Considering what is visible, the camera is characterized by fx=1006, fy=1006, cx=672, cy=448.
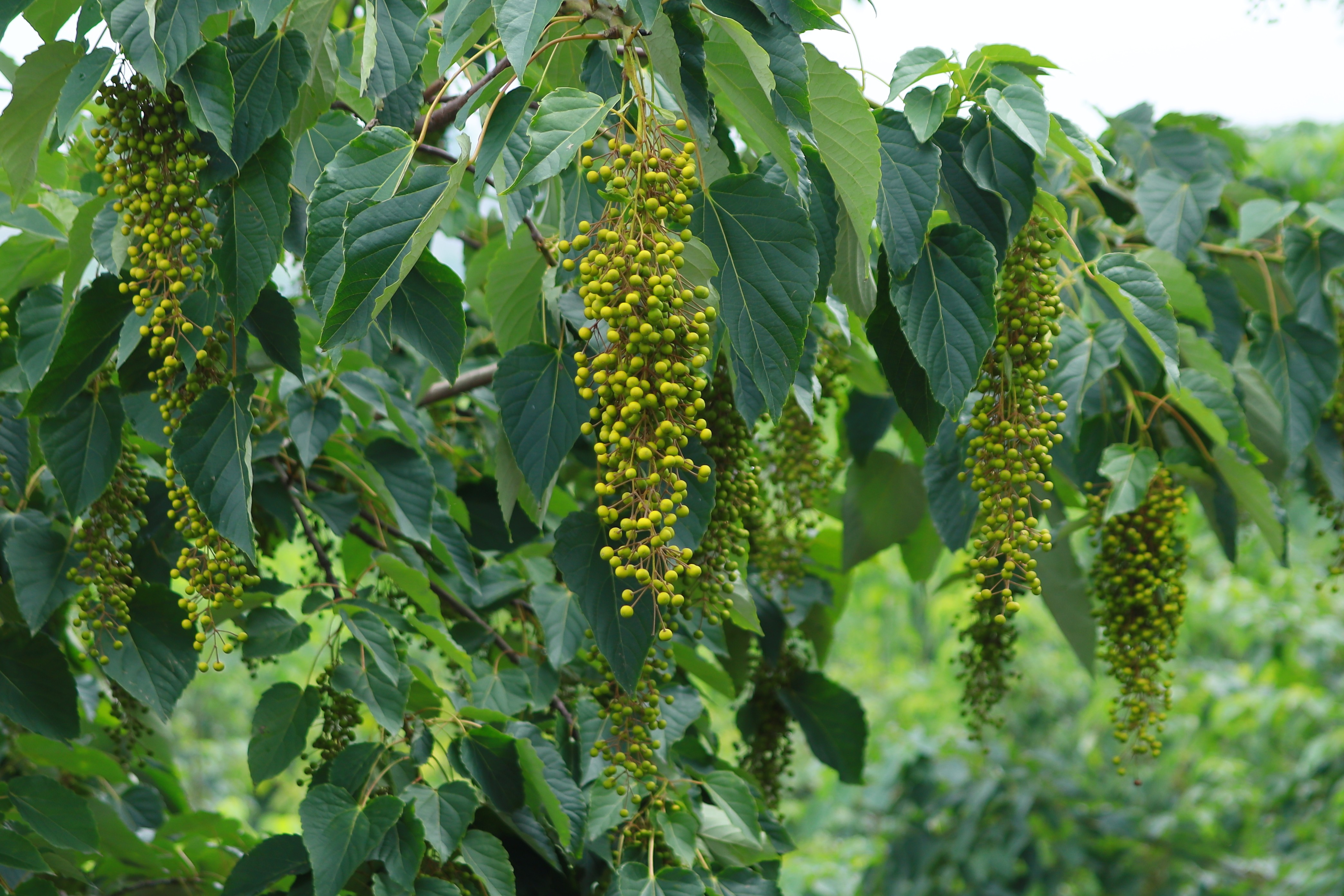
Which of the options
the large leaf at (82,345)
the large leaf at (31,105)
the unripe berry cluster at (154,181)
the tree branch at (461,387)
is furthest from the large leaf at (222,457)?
the tree branch at (461,387)

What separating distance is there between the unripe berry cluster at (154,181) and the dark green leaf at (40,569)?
49 centimetres

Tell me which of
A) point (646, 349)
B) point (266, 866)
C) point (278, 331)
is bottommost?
point (266, 866)

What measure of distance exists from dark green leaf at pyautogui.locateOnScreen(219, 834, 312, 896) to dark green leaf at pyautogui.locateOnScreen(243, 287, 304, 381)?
645 millimetres

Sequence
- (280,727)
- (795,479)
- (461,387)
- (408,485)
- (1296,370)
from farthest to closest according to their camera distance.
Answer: (1296,370) < (461,387) < (795,479) < (408,485) < (280,727)

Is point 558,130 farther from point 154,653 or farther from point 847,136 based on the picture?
point 154,653

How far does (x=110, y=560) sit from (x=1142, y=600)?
1.45m

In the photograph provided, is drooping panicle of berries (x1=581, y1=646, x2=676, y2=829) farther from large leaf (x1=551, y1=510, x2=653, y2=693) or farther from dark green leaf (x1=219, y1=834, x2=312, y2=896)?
dark green leaf (x1=219, y1=834, x2=312, y2=896)

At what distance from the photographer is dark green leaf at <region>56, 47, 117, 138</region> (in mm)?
1038

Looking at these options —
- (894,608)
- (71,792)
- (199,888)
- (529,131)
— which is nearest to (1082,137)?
(529,131)

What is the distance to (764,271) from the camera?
102 cm

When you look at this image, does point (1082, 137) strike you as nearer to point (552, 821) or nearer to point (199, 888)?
point (552, 821)

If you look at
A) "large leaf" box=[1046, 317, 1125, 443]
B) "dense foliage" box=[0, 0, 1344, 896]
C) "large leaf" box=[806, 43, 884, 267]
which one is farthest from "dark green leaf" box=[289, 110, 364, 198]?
"large leaf" box=[1046, 317, 1125, 443]

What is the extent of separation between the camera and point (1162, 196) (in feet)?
6.71

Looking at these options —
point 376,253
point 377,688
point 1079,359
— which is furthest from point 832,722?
point 376,253
